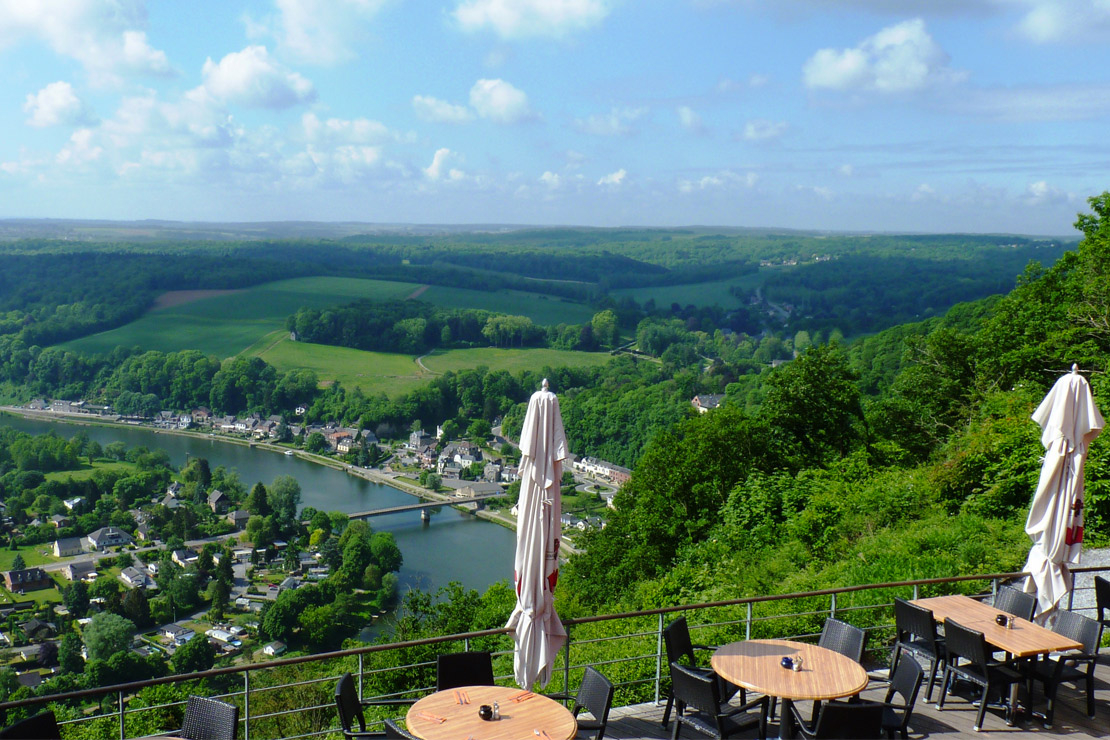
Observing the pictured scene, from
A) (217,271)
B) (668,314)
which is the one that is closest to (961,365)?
(668,314)

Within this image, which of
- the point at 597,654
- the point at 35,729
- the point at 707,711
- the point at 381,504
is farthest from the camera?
the point at 381,504

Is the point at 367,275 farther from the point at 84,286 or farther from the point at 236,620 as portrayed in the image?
the point at 236,620

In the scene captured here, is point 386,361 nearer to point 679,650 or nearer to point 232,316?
point 232,316

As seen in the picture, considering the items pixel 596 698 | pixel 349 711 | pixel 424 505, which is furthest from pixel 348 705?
pixel 424 505

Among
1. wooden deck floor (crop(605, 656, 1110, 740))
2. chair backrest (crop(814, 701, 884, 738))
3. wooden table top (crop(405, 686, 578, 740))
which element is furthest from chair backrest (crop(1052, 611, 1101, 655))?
wooden table top (crop(405, 686, 578, 740))

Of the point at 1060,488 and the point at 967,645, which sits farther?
the point at 1060,488
